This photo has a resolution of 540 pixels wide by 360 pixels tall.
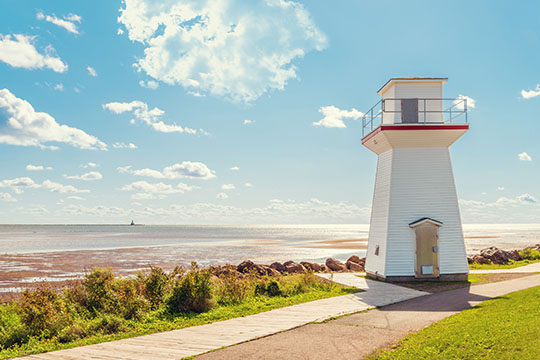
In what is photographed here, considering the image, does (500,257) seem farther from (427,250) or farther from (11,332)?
(11,332)

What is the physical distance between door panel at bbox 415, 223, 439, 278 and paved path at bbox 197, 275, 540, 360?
468 cm

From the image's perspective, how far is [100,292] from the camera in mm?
12508

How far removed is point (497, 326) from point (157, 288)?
9.07m

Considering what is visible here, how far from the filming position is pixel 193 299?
12.5 meters

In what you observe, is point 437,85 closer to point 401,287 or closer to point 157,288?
point 401,287

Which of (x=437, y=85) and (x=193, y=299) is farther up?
(x=437, y=85)

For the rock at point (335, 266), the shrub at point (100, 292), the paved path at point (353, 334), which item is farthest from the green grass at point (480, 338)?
the rock at point (335, 266)

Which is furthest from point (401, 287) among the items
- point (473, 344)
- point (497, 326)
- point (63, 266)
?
point (63, 266)

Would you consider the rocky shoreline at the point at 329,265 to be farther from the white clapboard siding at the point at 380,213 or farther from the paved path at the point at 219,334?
the paved path at the point at 219,334

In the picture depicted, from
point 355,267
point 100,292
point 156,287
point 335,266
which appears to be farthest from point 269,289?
point 355,267

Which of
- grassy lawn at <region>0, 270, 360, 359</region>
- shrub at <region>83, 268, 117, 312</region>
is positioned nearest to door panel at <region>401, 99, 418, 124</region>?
grassy lawn at <region>0, 270, 360, 359</region>

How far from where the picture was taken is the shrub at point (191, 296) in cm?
1239

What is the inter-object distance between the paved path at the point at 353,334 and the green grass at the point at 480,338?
1.79 feet

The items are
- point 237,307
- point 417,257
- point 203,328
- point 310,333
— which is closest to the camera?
point 310,333
